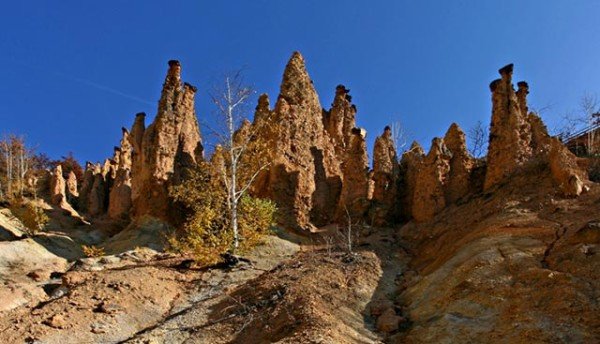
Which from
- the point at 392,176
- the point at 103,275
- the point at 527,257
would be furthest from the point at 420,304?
the point at 392,176

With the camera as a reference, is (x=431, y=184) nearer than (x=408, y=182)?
Yes

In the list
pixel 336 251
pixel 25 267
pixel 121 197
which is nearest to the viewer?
pixel 336 251

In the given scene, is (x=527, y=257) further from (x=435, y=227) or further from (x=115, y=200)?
(x=115, y=200)

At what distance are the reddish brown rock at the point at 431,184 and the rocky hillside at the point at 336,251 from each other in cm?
6

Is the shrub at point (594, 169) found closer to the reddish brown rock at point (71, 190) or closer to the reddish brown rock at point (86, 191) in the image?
the reddish brown rock at point (86, 191)

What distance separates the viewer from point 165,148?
90.1 feet

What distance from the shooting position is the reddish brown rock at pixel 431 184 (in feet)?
74.1

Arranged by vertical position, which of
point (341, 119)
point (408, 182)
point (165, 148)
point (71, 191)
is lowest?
point (408, 182)

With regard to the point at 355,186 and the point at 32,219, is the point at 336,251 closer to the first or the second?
the point at 355,186

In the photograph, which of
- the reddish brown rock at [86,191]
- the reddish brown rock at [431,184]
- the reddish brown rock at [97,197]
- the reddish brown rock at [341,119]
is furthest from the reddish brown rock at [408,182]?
the reddish brown rock at [86,191]

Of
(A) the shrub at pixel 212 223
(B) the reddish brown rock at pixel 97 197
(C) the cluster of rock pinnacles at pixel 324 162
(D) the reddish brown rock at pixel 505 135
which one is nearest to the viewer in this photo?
(A) the shrub at pixel 212 223

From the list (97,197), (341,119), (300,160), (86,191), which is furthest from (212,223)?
(86,191)

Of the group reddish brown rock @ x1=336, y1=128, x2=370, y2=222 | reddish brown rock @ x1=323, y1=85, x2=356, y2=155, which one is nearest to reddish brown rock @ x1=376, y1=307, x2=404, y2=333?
reddish brown rock @ x1=336, y1=128, x2=370, y2=222

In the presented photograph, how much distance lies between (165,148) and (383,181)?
11657mm
